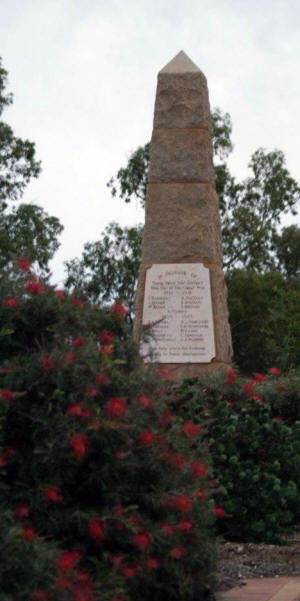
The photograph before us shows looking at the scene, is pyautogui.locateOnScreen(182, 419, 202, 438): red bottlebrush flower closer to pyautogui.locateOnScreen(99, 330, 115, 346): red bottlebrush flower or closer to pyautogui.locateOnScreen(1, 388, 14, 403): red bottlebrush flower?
pyautogui.locateOnScreen(99, 330, 115, 346): red bottlebrush flower

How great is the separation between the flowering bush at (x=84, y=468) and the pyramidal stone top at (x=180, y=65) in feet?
23.5

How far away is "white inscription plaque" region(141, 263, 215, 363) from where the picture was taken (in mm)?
9391

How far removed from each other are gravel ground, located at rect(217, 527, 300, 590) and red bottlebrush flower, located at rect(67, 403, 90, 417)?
1.61 m

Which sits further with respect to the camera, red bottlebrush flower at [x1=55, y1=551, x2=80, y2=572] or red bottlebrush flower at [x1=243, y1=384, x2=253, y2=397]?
red bottlebrush flower at [x1=243, y1=384, x2=253, y2=397]

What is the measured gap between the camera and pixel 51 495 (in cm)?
284

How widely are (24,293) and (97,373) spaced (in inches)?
19.1

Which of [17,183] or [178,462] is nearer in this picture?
[178,462]

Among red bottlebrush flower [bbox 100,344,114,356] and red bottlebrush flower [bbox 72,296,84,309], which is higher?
red bottlebrush flower [bbox 72,296,84,309]

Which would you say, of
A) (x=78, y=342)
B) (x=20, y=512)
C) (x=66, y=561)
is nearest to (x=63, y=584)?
(x=66, y=561)

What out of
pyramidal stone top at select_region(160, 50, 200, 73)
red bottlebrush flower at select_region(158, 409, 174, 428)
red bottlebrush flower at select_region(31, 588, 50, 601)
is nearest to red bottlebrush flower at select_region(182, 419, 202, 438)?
red bottlebrush flower at select_region(158, 409, 174, 428)

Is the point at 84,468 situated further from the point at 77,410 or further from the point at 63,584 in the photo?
the point at 63,584

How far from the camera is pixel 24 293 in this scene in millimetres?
3361

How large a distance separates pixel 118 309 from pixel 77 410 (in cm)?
78

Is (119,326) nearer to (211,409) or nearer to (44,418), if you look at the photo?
(44,418)
